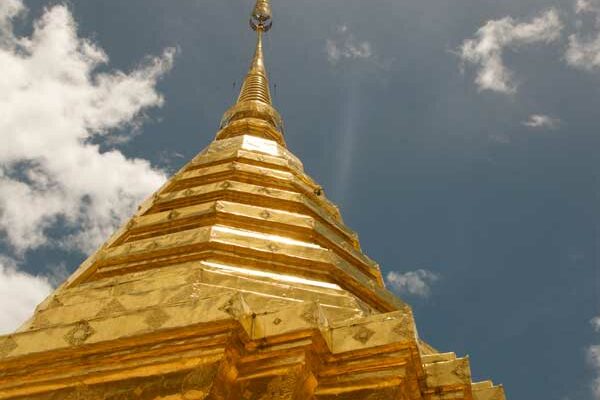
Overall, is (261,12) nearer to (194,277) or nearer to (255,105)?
(255,105)

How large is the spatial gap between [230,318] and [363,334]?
1096 millimetres

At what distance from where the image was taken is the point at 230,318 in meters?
4.86

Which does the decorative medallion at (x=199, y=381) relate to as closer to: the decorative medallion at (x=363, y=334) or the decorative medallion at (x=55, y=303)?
the decorative medallion at (x=363, y=334)

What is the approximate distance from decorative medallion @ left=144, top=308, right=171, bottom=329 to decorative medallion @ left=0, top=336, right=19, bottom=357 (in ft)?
3.37

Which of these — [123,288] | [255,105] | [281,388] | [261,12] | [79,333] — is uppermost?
[261,12]

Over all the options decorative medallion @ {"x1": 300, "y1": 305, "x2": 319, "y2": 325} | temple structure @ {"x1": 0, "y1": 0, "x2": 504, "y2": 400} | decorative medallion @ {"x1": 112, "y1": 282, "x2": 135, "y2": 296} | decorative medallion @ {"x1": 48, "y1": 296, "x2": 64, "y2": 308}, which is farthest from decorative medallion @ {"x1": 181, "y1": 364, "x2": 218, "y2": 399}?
decorative medallion @ {"x1": 48, "y1": 296, "x2": 64, "y2": 308}

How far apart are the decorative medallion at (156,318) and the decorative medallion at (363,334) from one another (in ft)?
4.53

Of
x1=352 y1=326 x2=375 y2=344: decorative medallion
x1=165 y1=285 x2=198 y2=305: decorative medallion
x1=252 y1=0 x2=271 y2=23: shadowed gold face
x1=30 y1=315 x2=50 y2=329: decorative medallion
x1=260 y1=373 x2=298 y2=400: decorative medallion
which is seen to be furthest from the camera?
x1=252 y1=0 x2=271 y2=23: shadowed gold face

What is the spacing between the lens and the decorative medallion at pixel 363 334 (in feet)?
17.6

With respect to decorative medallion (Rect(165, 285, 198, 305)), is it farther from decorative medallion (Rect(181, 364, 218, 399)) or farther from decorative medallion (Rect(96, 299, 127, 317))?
decorative medallion (Rect(181, 364, 218, 399))

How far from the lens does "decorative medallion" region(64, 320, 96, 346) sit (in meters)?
5.11

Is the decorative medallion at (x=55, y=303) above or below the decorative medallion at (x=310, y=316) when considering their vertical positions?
above

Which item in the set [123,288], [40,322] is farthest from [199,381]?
[40,322]

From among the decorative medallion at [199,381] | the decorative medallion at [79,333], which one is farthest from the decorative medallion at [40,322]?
the decorative medallion at [199,381]
